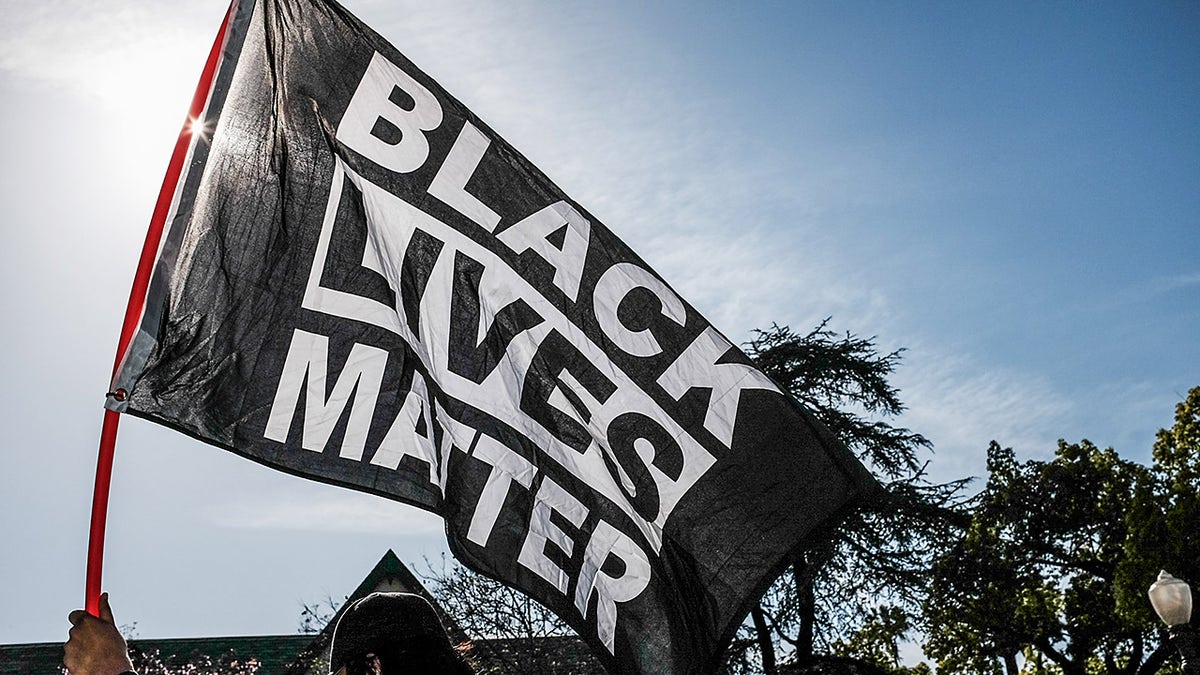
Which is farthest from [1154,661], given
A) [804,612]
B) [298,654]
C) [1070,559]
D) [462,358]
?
[462,358]

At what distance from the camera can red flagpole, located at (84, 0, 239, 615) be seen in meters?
3.31

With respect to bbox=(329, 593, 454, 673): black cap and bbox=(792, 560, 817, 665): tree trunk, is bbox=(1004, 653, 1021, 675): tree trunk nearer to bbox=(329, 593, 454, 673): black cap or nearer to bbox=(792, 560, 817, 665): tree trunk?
bbox=(792, 560, 817, 665): tree trunk

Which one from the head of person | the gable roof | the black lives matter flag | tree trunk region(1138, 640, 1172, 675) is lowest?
the head of person

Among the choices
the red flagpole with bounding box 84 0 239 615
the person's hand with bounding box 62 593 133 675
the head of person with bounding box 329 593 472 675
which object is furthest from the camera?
the red flagpole with bounding box 84 0 239 615

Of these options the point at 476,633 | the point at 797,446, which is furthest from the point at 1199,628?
the point at 797,446

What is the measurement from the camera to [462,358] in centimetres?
428

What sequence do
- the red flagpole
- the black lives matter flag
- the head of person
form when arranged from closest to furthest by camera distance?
the head of person < the red flagpole < the black lives matter flag

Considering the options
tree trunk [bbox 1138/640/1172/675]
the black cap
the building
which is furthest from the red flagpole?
tree trunk [bbox 1138/640/1172/675]

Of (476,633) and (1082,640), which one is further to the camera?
(1082,640)

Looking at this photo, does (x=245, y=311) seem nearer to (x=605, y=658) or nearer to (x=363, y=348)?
(x=363, y=348)

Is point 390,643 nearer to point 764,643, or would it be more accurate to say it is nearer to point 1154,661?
point 764,643

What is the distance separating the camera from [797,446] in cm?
413

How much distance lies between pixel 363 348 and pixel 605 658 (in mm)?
1477

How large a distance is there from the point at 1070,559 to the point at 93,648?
27.5 meters
